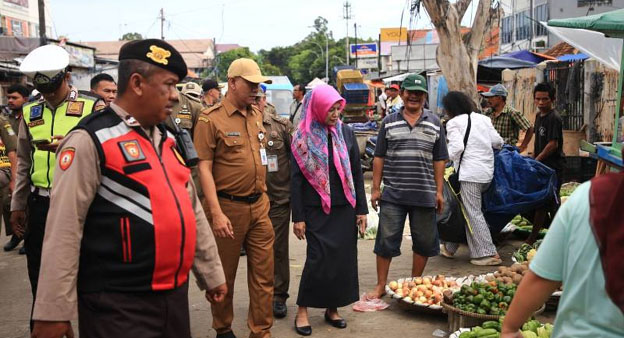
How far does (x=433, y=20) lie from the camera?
12.7 metres

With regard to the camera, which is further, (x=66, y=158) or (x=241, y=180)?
(x=241, y=180)

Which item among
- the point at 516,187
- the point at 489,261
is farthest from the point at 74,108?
the point at 516,187

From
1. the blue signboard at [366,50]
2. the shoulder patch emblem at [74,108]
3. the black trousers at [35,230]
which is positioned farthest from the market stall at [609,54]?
the blue signboard at [366,50]

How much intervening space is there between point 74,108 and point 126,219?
7.50ft

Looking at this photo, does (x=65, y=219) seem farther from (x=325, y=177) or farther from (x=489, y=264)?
(x=489, y=264)

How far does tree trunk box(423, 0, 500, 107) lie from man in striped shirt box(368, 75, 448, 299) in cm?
655

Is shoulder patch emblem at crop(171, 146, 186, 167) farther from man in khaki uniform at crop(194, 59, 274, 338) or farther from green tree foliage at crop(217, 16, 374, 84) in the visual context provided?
green tree foliage at crop(217, 16, 374, 84)

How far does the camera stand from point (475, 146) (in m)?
7.68

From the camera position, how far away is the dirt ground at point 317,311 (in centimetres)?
582

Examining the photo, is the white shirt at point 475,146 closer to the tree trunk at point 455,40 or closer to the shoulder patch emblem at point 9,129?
the shoulder patch emblem at point 9,129

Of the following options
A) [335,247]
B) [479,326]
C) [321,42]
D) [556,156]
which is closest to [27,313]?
[335,247]

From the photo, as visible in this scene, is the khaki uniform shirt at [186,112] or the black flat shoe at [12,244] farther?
the black flat shoe at [12,244]

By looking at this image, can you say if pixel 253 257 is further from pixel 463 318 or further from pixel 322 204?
pixel 463 318

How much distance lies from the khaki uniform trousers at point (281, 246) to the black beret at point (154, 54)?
123 inches
